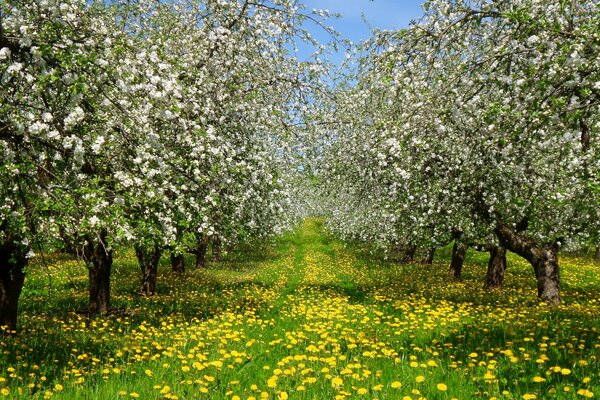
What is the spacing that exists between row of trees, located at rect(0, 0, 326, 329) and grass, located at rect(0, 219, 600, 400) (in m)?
1.16

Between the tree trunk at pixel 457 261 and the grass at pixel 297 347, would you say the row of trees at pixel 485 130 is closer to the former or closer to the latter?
the grass at pixel 297 347

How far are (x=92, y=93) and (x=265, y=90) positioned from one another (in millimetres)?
5934

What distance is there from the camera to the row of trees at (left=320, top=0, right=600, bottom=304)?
6.29m

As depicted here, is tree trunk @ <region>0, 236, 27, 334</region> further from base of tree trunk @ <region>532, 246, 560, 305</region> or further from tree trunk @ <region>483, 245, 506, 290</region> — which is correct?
tree trunk @ <region>483, 245, 506, 290</region>

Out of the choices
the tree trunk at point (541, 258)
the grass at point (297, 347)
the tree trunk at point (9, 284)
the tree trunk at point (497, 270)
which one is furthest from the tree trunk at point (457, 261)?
the tree trunk at point (9, 284)

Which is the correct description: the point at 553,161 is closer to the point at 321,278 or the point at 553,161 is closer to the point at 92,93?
the point at 92,93

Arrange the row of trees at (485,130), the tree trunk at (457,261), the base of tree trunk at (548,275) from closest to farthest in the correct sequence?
the row of trees at (485,130) < the base of tree trunk at (548,275) < the tree trunk at (457,261)

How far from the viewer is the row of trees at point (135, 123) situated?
18.2 feet

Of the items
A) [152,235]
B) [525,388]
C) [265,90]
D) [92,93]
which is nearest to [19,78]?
[92,93]

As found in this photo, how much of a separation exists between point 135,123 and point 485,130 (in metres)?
7.08

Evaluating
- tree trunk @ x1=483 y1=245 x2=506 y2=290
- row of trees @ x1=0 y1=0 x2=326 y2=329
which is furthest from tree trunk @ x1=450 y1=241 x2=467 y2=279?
row of trees @ x1=0 y1=0 x2=326 y2=329

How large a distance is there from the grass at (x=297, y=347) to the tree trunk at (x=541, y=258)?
0.68 metres

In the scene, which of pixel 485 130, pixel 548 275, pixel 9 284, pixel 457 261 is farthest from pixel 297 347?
pixel 457 261

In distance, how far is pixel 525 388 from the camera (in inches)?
216
